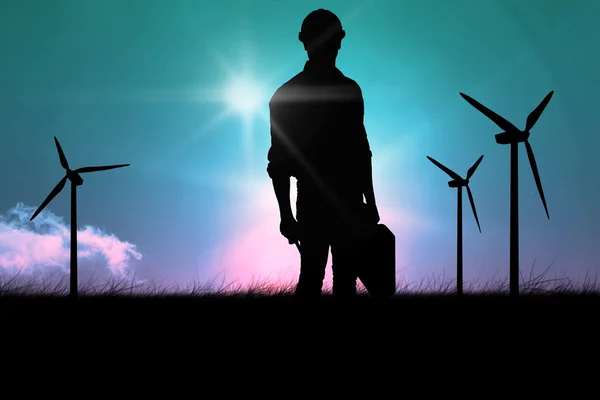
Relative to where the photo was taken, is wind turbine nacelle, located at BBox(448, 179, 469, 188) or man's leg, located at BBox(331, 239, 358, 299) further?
wind turbine nacelle, located at BBox(448, 179, 469, 188)

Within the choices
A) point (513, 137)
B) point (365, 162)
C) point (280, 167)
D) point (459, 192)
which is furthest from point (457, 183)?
point (280, 167)

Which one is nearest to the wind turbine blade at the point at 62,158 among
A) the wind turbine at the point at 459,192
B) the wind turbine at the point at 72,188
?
the wind turbine at the point at 72,188

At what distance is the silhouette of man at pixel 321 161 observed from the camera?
7.85 meters

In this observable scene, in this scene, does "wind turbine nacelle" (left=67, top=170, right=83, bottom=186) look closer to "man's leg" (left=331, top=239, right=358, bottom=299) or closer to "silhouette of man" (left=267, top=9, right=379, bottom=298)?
"silhouette of man" (left=267, top=9, right=379, bottom=298)

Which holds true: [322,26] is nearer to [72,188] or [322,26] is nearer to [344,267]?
[344,267]

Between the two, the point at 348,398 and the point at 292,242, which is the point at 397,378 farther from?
the point at 292,242

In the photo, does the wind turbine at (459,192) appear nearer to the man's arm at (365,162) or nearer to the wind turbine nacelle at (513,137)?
the wind turbine nacelle at (513,137)

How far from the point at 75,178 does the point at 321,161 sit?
16.1m

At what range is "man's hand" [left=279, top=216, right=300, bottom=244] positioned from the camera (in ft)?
25.7

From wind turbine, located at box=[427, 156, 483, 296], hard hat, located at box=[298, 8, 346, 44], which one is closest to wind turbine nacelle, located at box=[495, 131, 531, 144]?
wind turbine, located at box=[427, 156, 483, 296]

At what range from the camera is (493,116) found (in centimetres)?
1689

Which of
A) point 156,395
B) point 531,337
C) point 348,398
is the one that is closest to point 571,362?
point 531,337

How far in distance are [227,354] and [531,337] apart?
11.2ft

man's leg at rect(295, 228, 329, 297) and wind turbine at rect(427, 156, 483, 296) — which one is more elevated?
wind turbine at rect(427, 156, 483, 296)
